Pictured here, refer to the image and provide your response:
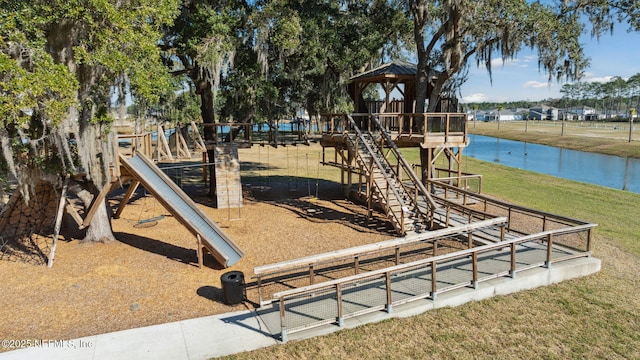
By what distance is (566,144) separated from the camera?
53688mm

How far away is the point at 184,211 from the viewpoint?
35.0 ft

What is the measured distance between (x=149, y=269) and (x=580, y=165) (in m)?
41.0

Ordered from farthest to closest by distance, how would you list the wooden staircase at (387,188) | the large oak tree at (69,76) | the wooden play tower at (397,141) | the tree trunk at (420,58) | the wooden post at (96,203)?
the tree trunk at (420,58) → the wooden play tower at (397,141) → the wooden staircase at (387,188) → the wooden post at (96,203) → the large oak tree at (69,76)

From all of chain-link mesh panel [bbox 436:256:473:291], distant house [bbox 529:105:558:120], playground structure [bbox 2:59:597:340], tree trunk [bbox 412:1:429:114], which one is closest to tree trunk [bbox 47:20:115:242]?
playground structure [bbox 2:59:597:340]

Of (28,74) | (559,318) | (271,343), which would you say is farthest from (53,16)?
(559,318)

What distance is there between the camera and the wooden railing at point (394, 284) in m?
6.88

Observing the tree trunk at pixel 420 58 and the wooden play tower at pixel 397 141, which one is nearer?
the wooden play tower at pixel 397 141

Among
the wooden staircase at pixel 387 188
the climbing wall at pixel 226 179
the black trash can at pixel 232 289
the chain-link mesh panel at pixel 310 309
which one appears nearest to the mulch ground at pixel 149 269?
the black trash can at pixel 232 289

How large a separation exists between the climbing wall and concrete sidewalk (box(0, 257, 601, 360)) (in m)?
9.58

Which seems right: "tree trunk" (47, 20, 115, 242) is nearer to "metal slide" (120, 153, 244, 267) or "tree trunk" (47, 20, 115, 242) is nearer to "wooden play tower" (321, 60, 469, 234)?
"metal slide" (120, 153, 244, 267)

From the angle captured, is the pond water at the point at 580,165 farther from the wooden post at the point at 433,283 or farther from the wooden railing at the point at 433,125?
the wooden post at the point at 433,283

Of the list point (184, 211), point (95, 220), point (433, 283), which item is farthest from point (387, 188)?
point (95, 220)

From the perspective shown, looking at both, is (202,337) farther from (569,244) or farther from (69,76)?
(569,244)

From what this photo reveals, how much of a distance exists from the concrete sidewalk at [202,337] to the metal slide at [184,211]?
296cm
